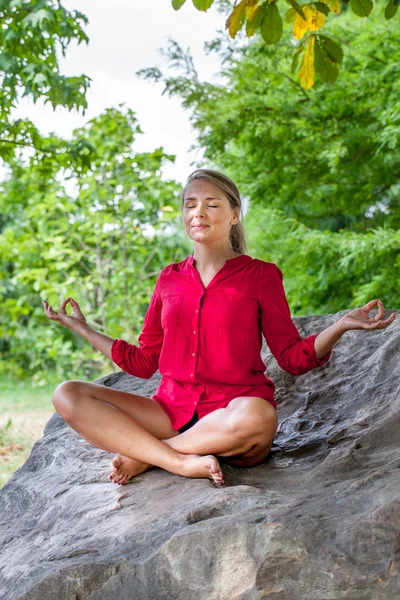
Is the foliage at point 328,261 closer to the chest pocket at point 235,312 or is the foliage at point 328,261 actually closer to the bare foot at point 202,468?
the chest pocket at point 235,312

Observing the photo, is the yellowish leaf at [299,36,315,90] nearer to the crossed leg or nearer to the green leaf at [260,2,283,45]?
the green leaf at [260,2,283,45]

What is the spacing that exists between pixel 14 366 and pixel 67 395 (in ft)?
22.7

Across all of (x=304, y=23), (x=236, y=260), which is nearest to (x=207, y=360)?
(x=236, y=260)

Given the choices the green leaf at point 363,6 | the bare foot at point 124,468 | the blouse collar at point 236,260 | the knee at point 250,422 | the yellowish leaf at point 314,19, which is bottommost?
the bare foot at point 124,468

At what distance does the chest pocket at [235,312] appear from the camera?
272 centimetres

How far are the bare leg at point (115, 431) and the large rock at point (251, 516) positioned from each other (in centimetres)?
8

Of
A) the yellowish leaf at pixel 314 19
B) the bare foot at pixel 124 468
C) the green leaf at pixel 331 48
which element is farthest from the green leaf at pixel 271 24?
the bare foot at pixel 124 468

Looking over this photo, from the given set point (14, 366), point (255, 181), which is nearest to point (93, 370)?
point (14, 366)

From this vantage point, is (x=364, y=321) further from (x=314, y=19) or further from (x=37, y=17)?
(x=37, y=17)

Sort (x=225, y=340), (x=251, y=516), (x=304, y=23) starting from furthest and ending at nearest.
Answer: (x=304, y=23), (x=225, y=340), (x=251, y=516)

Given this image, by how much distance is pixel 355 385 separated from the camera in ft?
10.0

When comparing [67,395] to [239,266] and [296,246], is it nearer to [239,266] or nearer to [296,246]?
[239,266]

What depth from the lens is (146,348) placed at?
9.96 feet

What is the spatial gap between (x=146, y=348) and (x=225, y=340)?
0.45m
